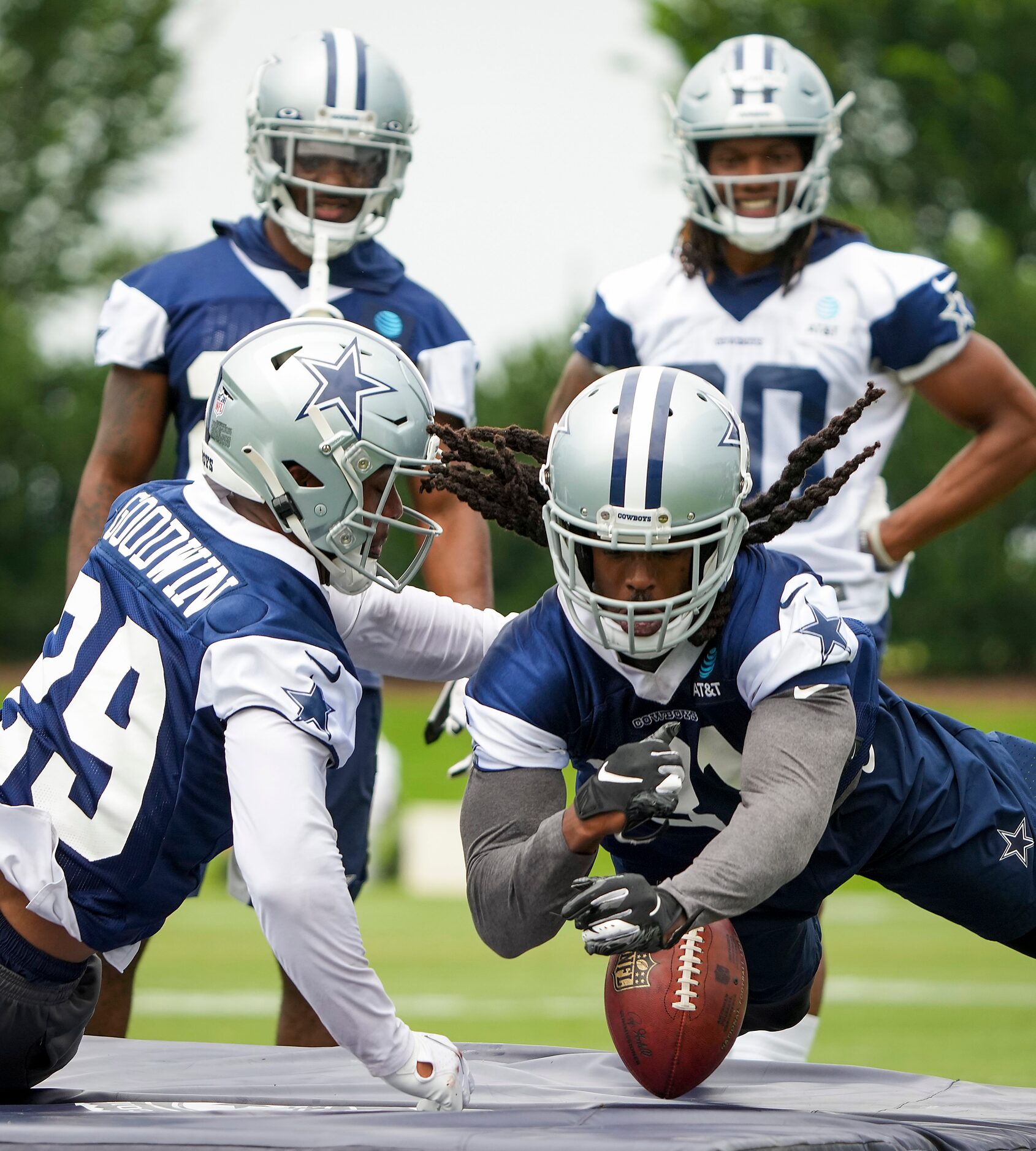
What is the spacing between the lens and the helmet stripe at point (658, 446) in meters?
2.97

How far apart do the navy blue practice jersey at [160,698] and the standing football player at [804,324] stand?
179 cm

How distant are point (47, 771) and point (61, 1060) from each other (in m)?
0.58

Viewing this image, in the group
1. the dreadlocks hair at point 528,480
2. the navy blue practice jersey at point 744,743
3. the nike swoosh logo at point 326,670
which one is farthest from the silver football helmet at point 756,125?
the nike swoosh logo at point 326,670

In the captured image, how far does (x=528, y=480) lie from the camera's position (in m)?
3.32

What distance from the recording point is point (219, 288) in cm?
433

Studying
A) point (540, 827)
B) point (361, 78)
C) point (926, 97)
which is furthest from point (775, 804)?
point (926, 97)

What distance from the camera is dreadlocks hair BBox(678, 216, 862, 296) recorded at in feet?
15.2

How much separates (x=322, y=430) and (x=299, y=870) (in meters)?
0.76

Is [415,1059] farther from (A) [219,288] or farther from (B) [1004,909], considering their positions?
(A) [219,288]

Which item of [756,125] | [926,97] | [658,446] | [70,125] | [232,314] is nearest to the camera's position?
[658,446]

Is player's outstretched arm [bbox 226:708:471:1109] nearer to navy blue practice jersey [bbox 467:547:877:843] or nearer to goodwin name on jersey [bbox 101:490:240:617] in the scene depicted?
goodwin name on jersey [bbox 101:490:240:617]

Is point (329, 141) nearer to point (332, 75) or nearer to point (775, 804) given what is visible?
point (332, 75)

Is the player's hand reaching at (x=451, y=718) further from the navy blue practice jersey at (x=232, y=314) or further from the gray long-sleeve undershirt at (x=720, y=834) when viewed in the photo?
the navy blue practice jersey at (x=232, y=314)

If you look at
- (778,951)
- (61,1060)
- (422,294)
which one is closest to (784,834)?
(778,951)
